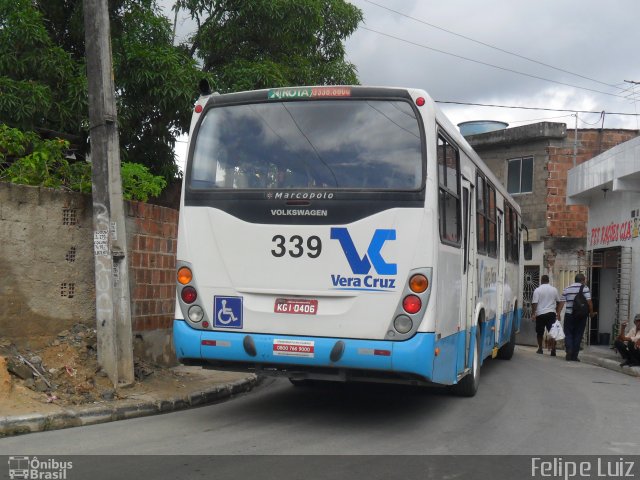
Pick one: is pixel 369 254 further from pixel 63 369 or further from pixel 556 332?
pixel 556 332

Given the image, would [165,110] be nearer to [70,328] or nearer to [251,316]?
[70,328]

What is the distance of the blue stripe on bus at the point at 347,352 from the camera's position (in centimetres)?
648

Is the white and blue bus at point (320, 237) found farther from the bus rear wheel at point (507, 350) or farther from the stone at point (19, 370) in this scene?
the bus rear wheel at point (507, 350)

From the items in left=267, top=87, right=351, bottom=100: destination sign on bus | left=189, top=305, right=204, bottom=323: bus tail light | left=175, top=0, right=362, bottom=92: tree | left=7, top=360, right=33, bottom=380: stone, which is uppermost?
left=175, top=0, right=362, bottom=92: tree

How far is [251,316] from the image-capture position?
6.91 metres

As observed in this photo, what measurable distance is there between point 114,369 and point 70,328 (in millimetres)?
832

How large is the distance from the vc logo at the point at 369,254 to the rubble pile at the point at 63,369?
3161 millimetres

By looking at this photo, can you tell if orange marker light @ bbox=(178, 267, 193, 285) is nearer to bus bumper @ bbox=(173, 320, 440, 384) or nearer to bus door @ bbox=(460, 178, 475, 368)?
bus bumper @ bbox=(173, 320, 440, 384)

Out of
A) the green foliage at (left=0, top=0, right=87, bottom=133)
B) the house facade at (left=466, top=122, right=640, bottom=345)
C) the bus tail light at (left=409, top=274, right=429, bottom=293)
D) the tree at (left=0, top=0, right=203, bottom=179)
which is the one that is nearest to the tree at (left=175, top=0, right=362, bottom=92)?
the tree at (left=0, top=0, right=203, bottom=179)

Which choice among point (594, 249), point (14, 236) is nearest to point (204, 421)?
point (14, 236)

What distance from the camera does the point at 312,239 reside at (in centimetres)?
679
